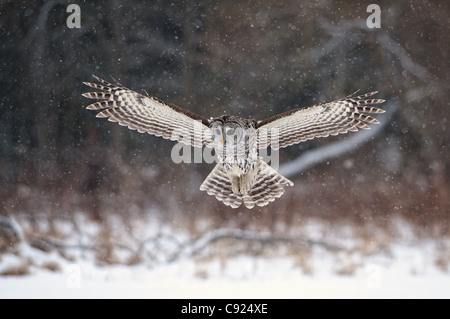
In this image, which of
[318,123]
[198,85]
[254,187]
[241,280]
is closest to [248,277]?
[241,280]

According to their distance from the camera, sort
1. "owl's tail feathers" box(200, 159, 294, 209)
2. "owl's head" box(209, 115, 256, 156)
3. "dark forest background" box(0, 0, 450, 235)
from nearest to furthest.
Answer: "owl's head" box(209, 115, 256, 156)
"owl's tail feathers" box(200, 159, 294, 209)
"dark forest background" box(0, 0, 450, 235)

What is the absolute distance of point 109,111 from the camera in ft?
10.7

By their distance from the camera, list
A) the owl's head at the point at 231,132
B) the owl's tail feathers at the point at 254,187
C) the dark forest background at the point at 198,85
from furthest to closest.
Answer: the dark forest background at the point at 198,85 < the owl's tail feathers at the point at 254,187 < the owl's head at the point at 231,132

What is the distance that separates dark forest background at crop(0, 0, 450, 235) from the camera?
398 centimetres

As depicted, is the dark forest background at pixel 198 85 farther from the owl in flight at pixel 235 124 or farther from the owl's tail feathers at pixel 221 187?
the owl in flight at pixel 235 124

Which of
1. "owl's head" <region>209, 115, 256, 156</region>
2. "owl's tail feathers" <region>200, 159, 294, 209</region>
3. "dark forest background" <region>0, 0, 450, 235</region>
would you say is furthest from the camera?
"dark forest background" <region>0, 0, 450, 235</region>

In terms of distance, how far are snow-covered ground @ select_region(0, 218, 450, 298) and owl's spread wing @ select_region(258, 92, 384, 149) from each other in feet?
2.71

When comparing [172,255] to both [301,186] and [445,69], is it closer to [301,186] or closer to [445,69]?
[301,186]

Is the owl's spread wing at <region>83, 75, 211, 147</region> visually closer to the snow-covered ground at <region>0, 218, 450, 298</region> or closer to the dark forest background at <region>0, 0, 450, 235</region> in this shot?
the dark forest background at <region>0, 0, 450, 235</region>

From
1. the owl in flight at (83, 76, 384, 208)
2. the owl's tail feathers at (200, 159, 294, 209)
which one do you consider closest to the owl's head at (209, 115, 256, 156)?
the owl in flight at (83, 76, 384, 208)

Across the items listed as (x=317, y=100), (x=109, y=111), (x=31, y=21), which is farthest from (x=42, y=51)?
(x=317, y=100)

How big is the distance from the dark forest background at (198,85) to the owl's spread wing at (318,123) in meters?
0.69

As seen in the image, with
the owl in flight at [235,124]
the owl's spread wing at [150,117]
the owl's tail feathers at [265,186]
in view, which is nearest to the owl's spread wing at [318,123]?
the owl in flight at [235,124]

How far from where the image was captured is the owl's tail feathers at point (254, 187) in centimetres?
356
